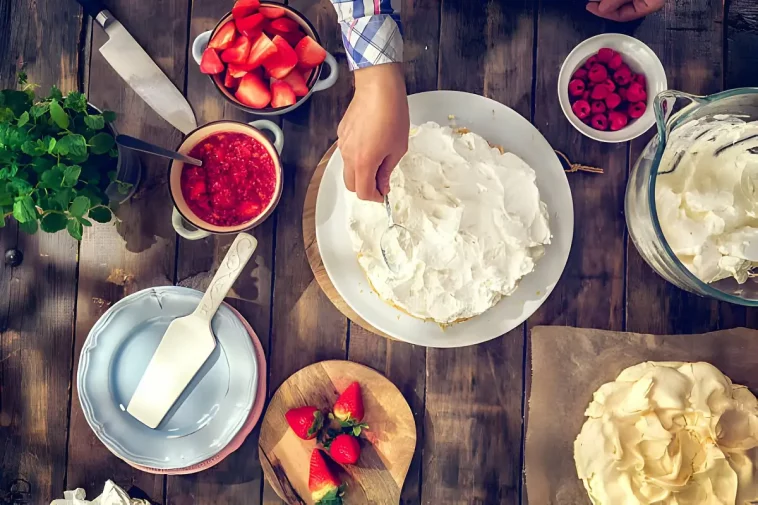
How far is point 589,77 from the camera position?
142 centimetres

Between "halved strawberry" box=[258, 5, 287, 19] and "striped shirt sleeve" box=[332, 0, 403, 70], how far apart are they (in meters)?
0.32

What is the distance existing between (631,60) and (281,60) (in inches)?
33.2

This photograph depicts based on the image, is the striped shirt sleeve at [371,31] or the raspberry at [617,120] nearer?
the striped shirt sleeve at [371,31]

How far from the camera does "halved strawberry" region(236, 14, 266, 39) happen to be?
→ 4.38 ft

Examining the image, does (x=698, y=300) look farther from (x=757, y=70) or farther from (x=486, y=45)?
(x=486, y=45)

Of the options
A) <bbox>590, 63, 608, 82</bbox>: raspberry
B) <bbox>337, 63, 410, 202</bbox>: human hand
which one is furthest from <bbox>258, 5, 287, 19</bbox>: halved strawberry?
<bbox>590, 63, 608, 82</bbox>: raspberry

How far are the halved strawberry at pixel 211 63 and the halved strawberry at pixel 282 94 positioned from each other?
13cm

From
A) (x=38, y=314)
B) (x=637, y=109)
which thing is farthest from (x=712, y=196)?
(x=38, y=314)

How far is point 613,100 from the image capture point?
140cm

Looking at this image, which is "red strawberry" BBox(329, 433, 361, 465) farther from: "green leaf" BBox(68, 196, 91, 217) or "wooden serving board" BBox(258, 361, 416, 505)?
"green leaf" BBox(68, 196, 91, 217)

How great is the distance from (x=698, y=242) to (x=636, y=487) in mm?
554

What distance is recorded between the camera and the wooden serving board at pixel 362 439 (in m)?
1.47

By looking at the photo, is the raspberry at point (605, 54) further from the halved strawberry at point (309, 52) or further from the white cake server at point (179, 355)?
the white cake server at point (179, 355)

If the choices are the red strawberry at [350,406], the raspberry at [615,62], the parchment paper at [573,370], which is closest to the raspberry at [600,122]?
the raspberry at [615,62]
